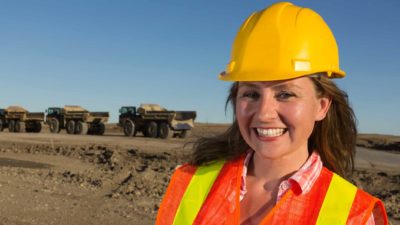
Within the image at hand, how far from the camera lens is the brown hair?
7.60 feet

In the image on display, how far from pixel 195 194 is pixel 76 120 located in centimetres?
2987

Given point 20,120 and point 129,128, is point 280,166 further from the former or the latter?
point 20,120

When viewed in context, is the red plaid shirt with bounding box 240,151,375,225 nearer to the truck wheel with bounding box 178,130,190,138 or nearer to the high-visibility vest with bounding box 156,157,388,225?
the high-visibility vest with bounding box 156,157,388,225

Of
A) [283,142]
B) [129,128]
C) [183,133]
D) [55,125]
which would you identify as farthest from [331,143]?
[55,125]

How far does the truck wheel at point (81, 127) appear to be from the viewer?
3028 centimetres

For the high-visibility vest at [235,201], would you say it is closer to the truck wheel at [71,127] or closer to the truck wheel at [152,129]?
the truck wheel at [152,129]

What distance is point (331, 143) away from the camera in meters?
2.34

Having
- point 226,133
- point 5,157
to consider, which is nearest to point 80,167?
point 5,157

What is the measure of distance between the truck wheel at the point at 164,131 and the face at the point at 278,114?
78.4 ft

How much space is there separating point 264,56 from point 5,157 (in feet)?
47.6

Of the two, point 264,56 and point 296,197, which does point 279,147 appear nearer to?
point 296,197

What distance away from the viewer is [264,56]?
6.88 feet

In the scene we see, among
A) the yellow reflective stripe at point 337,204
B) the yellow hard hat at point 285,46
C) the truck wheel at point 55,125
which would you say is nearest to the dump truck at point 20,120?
the truck wheel at point 55,125

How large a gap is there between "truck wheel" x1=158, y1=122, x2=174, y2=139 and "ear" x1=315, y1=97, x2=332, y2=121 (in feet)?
78.1
